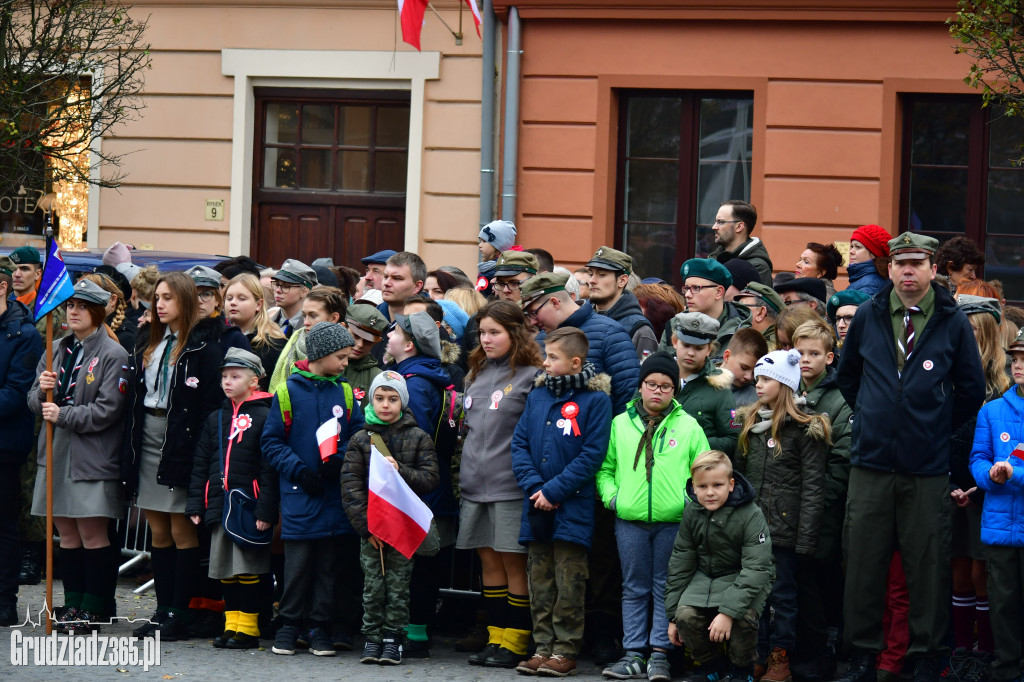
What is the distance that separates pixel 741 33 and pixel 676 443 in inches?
279

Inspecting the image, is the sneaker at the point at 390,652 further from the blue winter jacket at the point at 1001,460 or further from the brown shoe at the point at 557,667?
the blue winter jacket at the point at 1001,460

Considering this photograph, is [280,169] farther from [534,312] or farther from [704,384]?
[704,384]

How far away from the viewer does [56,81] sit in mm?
13422

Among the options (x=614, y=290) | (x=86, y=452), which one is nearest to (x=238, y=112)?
(x=86, y=452)

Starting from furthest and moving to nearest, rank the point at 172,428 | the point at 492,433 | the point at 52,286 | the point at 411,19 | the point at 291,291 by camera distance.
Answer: the point at 411,19
the point at 291,291
the point at 52,286
the point at 172,428
the point at 492,433

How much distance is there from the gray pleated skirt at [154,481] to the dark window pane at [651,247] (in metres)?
6.70

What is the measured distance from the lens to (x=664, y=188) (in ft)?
45.8

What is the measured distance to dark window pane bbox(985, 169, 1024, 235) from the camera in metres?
13.0

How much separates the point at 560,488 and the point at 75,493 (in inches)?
118

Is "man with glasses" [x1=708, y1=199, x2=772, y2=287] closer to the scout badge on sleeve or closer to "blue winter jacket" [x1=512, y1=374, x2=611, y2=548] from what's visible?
"blue winter jacket" [x1=512, y1=374, x2=611, y2=548]

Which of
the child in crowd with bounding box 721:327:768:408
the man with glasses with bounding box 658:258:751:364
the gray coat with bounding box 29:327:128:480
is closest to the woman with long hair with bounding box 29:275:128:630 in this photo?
the gray coat with bounding box 29:327:128:480

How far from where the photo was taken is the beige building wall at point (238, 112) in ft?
46.0

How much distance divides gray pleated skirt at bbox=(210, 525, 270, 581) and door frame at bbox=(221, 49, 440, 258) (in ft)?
21.7

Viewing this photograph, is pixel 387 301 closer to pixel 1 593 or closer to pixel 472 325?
pixel 472 325
